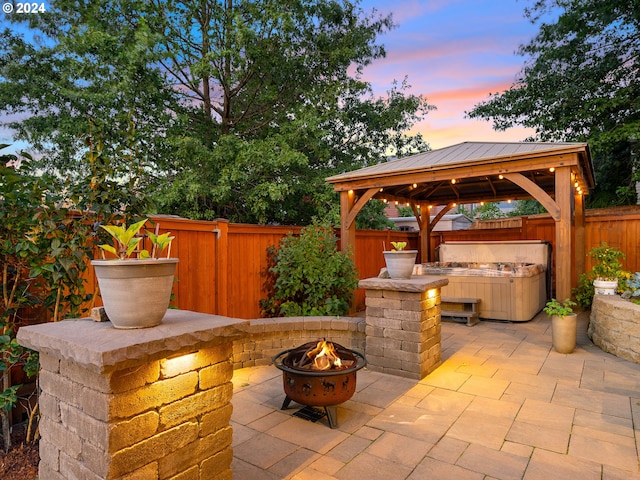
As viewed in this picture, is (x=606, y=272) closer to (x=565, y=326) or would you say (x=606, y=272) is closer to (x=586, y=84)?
(x=565, y=326)

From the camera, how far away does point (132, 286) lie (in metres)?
1.53

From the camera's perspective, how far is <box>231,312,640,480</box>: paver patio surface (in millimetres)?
2273

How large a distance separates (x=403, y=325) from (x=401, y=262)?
63 centimetres

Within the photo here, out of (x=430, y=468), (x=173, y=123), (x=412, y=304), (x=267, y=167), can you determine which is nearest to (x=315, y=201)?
(x=267, y=167)

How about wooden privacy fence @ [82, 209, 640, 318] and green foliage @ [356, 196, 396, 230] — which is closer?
wooden privacy fence @ [82, 209, 640, 318]

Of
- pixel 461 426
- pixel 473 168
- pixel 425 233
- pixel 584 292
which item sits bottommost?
Answer: pixel 461 426

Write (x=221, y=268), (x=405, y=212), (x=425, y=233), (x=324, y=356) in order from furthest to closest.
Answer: (x=405, y=212) < (x=425, y=233) < (x=221, y=268) < (x=324, y=356)

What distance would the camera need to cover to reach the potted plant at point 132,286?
1524 mm

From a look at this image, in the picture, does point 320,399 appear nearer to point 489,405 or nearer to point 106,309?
point 489,405

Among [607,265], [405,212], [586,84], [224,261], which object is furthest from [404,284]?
[405,212]

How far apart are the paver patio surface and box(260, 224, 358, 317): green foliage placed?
1274mm

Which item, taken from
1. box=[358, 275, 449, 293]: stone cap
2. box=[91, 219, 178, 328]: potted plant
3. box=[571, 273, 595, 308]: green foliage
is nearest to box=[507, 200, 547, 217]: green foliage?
box=[571, 273, 595, 308]: green foliage

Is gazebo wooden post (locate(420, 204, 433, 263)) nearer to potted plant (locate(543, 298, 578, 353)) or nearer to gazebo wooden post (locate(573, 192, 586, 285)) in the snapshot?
gazebo wooden post (locate(573, 192, 586, 285))

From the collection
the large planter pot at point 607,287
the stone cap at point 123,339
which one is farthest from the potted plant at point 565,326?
the stone cap at point 123,339
